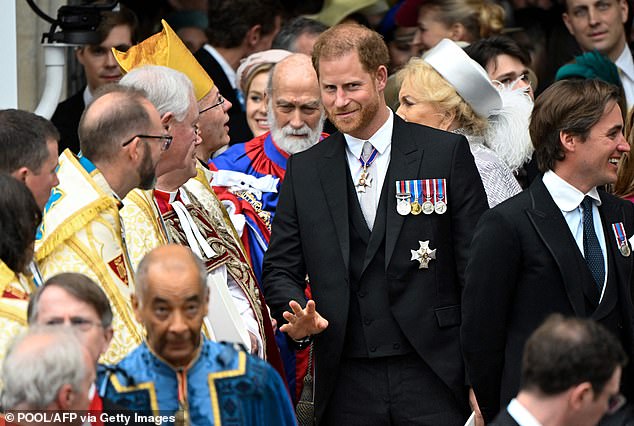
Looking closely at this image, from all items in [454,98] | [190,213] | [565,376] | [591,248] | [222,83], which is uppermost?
[222,83]

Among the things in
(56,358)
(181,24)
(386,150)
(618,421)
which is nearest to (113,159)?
(386,150)

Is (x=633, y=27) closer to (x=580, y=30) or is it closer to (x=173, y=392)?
(x=580, y=30)

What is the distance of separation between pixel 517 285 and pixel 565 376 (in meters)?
1.26

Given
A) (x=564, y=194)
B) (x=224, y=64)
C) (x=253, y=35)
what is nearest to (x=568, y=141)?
(x=564, y=194)

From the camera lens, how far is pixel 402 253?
580 cm

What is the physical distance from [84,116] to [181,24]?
4515 mm

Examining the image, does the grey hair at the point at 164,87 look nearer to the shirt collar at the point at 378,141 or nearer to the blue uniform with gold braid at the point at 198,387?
the shirt collar at the point at 378,141

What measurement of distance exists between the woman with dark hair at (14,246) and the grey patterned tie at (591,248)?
6.51 ft

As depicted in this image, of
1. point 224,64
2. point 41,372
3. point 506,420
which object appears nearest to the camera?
point 41,372

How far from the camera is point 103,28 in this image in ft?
28.0

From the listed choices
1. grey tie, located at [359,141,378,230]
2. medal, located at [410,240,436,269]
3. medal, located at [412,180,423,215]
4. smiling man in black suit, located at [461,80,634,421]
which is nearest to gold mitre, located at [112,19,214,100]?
grey tie, located at [359,141,378,230]

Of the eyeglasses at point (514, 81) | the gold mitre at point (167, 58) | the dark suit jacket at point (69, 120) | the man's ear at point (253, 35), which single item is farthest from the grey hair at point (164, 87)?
the man's ear at point (253, 35)

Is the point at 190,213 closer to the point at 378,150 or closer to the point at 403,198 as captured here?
the point at 378,150

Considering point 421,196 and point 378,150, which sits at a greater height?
point 378,150
